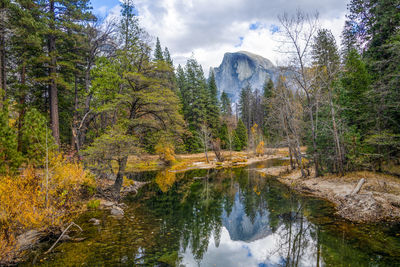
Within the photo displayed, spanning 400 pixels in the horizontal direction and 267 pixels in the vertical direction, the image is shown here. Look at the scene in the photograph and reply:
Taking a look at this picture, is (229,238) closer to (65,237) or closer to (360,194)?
(65,237)

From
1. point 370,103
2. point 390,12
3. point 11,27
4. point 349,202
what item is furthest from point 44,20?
point 390,12

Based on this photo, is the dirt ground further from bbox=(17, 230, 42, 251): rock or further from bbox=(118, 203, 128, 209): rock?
bbox=(17, 230, 42, 251): rock

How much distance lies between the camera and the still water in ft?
21.5

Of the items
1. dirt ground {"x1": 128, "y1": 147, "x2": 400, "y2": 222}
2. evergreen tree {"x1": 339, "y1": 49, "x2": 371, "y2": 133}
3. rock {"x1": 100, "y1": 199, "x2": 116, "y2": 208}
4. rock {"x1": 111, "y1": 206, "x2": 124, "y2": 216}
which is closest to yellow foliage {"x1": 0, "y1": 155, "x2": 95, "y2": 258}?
rock {"x1": 111, "y1": 206, "x2": 124, "y2": 216}

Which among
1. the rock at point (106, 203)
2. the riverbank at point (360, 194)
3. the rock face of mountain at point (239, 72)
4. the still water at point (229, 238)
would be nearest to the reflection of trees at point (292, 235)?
the still water at point (229, 238)

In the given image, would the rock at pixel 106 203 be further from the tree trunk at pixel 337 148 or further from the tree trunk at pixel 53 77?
the tree trunk at pixel 337 148

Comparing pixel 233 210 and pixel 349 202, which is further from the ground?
pixel 349 202

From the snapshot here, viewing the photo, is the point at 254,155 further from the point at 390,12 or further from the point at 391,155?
the point at 390,12

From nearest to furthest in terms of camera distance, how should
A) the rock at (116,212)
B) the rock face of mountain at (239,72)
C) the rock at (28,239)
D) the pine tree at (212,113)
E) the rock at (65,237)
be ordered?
the rock at (28,239) → the rock at (65,237) → the rock at (116,212) → the pine tree at (212,113) → the rock face of mountain at (239,72)

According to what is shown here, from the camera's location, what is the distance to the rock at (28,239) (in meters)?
6.74

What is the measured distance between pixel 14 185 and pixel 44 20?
1163 centimetres

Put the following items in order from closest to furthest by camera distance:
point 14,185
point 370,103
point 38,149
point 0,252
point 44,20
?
point 0,252 → point 14,185 → point 38,149 → point 44,20 → point 370,103

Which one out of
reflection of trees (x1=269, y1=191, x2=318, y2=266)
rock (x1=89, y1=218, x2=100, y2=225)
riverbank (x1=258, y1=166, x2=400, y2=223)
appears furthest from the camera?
rock (x1=89, y1=218, x2=100, y2=225)

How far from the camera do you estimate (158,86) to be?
13992mm
